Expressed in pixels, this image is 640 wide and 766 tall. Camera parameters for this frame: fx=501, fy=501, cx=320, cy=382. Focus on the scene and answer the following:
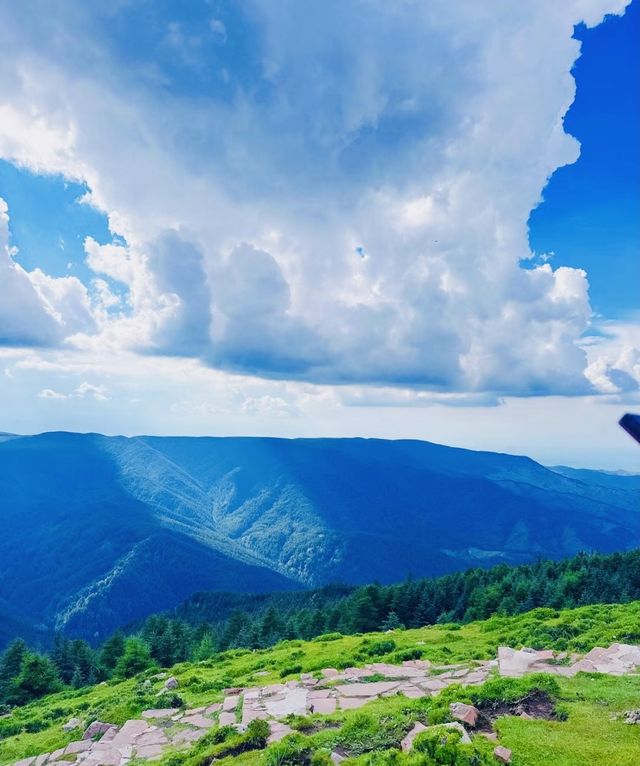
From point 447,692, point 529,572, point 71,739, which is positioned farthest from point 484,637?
point 529,572

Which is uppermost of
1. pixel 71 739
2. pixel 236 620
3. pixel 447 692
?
pixel 447 692

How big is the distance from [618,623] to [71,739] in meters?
24.6

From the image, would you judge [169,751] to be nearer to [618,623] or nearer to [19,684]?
[618,623]

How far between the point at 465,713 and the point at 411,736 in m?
1.59

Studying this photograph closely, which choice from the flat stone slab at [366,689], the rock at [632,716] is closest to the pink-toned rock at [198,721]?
the flat stone slab at [366,689]

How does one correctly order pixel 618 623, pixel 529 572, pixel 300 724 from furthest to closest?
pixel 529 572 < pixel 618 623 < pixel 300 724

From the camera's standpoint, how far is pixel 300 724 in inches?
603

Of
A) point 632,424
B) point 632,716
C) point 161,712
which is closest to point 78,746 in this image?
point 161,712

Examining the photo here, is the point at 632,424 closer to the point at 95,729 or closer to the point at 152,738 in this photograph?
the point at 152,738

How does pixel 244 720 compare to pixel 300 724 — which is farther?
pixel 244 720

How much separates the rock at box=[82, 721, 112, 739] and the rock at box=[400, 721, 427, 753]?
12.5 metres

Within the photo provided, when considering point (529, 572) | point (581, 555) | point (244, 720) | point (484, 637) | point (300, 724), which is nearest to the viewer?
point (300, 724)

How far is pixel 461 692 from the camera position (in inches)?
586

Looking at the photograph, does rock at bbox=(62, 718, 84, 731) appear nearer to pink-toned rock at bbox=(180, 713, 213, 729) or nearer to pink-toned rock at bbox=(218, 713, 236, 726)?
pink-toned rock at bbox=(180, 713, 213, 729)
